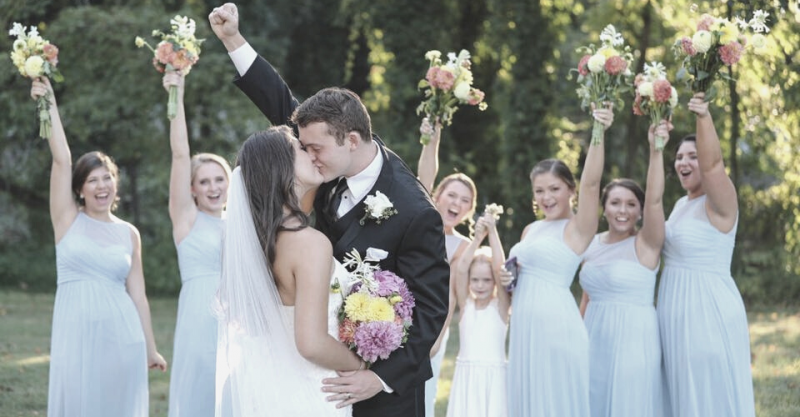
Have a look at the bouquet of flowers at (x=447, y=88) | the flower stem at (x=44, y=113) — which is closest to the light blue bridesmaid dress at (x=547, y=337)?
the bouquet of flowers at (x=447, y=88)

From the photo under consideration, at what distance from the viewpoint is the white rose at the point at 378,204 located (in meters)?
4.19

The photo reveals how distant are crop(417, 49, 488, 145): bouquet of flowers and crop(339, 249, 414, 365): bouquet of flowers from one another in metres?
2.56

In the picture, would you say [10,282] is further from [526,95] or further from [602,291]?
[602,291]

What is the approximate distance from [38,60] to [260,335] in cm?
329

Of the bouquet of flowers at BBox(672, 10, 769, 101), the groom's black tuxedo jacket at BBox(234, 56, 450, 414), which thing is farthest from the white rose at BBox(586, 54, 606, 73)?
the groom's black tuxedo jacket at BBox(234, 56, 450, 414)

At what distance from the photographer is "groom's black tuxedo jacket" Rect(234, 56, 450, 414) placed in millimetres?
4266

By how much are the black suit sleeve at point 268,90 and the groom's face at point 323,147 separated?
701mm

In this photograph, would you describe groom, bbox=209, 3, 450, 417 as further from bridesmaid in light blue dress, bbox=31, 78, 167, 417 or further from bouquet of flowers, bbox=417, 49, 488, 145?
bridesmaid in light blue dress, bbox=31, 78, 167, 417

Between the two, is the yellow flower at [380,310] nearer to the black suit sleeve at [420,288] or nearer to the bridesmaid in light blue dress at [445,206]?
the black suit sleeve at [420,288]

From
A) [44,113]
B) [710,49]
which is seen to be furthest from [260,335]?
[710,49]

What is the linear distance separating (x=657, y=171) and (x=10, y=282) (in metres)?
14.9

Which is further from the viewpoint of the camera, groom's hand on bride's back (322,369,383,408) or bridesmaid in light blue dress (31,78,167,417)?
bridesmaid in light blue dress (31,78,167,417)

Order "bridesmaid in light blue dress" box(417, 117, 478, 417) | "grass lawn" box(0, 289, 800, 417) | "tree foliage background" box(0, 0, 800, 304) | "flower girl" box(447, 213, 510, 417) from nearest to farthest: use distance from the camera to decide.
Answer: "bridesmaid in light blue dress" box(417, 117, 478, 417), "flower girl" box(447, 213, 510, 417), "grass lawn" box(0, 289, 800, 417), "tree foliage background" box(0, 0, 800, 304)

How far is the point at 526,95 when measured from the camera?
52.0ft
